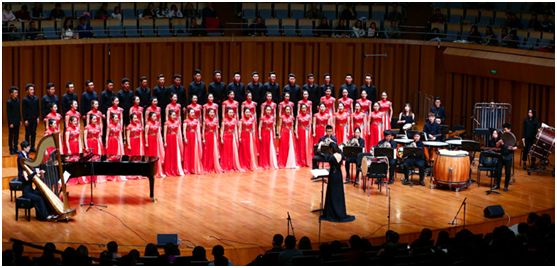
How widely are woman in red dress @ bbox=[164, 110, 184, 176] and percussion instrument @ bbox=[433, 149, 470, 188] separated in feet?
13.3

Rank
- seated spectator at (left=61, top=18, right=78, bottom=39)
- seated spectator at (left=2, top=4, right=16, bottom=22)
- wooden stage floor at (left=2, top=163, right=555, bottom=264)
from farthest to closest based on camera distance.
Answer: seated spectator at (left=61, top=18, right=78, bottom=39), seated spectator at (left=2, top=4, right=16, bottom=22), wooden stage floor at (left=2, top=163, right=555, bottom=264)

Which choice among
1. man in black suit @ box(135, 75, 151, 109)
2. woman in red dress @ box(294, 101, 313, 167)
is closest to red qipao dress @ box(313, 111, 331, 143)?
woman in red dress @ box(294, 101, 313, 167)

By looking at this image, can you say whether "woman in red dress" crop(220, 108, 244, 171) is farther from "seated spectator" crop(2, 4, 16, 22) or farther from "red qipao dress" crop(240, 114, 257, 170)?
"seated spectator" crop(2, 4, 16, 22)

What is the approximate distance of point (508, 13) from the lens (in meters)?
20.1

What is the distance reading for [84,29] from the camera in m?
19.2

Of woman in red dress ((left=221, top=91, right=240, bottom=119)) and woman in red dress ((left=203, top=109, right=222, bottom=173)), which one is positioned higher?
woman in red dress ((left=221, top=91, right=240, bottom=119))

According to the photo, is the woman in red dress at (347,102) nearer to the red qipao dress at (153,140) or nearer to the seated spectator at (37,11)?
the red qipao dress at (153,140)

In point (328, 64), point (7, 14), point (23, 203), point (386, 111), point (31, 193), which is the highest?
point (7, 14)

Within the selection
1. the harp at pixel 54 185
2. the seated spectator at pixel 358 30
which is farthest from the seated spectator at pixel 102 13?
the harp at pixel 54 185

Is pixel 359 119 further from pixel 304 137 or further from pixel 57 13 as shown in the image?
pixel 57 13

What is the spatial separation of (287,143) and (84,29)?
5.05m

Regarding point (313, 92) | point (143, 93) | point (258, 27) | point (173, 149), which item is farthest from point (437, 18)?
point (173, 149)

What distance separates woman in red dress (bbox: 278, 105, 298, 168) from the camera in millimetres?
16484

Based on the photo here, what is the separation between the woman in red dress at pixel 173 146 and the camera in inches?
614
